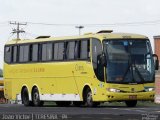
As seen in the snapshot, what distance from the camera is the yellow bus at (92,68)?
3353 cm

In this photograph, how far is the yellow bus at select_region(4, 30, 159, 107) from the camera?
33.5 meters

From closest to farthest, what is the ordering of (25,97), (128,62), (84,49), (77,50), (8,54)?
1. (128,62)
2. (84,49)
3. (77,50)
4. (25,97)
5. (8,54)

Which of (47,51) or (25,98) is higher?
(47,51)

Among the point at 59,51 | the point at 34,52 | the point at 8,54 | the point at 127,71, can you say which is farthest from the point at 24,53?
the point at 127,71

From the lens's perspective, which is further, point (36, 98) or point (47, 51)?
point (36, 98)

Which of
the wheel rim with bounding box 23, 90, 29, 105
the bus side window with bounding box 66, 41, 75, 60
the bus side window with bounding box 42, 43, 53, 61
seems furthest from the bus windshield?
the wheel rim with bounding box 23, 90, 29, 105

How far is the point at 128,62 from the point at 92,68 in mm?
1613

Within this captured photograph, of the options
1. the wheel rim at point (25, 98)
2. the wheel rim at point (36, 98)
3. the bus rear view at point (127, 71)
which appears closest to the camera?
the bus rear view at point (127, 71)

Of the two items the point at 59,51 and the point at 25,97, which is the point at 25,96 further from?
the point at 59,51

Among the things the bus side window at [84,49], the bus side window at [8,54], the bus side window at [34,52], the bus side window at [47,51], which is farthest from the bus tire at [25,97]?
the bus side window at [84,49]

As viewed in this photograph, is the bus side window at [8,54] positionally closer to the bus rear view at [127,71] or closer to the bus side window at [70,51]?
the bus side window at [70,51]

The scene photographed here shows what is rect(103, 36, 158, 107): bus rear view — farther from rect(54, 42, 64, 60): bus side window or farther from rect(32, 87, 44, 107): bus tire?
rect(32, 87, 44, 107): bus tire

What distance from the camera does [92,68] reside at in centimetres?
3400

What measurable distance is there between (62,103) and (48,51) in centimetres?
325
